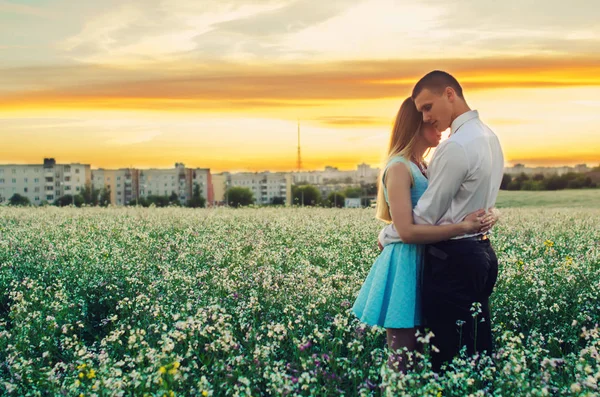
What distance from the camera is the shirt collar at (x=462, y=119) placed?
436cm

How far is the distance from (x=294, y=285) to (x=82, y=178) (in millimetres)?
184732

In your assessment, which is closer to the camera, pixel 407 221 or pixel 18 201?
pixel 407 221

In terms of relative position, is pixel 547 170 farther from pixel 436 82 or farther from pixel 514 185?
pixel 436 82

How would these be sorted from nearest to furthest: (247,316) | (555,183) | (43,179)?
(247,316) < (555,183) < (43,179)

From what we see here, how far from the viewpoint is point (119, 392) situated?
4289 millimetres

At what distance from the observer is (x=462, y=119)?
14.3ft

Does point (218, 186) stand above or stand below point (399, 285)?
below

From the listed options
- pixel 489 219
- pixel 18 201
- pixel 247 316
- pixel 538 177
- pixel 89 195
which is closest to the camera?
pixel 489 219

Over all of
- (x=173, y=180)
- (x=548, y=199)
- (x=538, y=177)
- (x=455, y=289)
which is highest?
(x=538, y=177)

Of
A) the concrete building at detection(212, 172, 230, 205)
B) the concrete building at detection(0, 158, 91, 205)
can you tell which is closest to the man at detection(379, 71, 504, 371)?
the concrete building at detection(0, 158, 91, 205)

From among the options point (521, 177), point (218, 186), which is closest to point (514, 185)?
point (521, 177)

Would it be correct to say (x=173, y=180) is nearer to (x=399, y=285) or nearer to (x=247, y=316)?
(x=247, y=316)

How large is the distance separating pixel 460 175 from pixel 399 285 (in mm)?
911

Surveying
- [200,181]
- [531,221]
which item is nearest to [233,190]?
[200,181]
